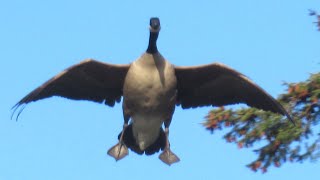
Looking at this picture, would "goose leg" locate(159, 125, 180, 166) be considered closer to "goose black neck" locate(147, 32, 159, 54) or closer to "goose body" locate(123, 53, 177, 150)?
"goose body" locate(123, 53, 177, 150)

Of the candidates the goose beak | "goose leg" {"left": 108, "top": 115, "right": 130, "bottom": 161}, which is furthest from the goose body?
"goose leg" {"left": 108, "top": 115, "right": 130, "bottom": 161}

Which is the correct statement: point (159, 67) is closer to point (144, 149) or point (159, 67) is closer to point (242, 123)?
point (144, 149)

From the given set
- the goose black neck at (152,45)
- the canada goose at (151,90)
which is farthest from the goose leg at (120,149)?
the goose black neck at (152,45)

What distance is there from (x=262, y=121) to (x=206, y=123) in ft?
2.91

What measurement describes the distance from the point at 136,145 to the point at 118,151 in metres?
0.31

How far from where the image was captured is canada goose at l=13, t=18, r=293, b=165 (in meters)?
10.3

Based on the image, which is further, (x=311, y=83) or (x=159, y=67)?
(x=311, y=83)

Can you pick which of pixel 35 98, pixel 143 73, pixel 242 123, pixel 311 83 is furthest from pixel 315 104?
pixel 35 98

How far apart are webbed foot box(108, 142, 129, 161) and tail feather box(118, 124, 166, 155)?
0.31 ft

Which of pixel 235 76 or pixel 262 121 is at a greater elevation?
pixel 235 76

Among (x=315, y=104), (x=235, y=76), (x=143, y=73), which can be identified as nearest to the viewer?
(x=143, y=73)

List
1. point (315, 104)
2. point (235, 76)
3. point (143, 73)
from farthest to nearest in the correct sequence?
point (315, 104) → point (235, 76) → point (143, 73)

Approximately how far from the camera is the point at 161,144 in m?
11.4

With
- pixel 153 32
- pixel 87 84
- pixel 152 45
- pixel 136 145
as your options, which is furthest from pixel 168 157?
pixel 153 32
